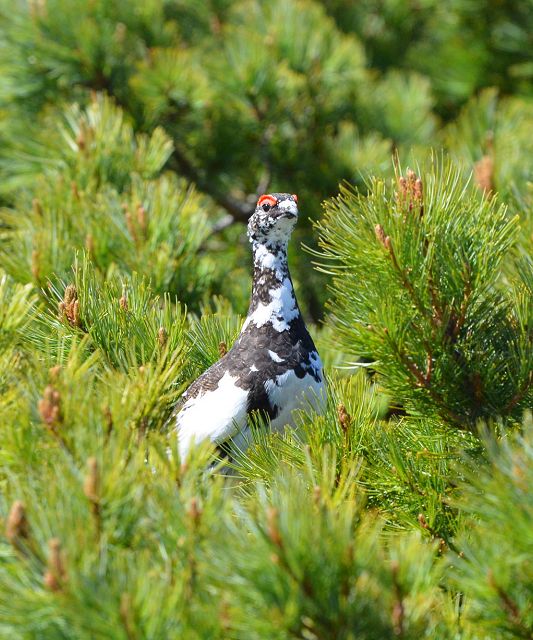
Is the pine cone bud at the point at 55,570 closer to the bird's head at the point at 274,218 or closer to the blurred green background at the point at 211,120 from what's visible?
the bird's head at the point at 274,218

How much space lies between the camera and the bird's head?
206 cm

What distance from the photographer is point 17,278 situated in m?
2.20

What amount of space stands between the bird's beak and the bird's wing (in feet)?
1.32

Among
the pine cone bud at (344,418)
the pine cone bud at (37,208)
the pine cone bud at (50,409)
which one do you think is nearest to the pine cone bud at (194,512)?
the pine cone bud at (50,409)

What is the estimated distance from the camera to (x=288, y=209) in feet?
6.75

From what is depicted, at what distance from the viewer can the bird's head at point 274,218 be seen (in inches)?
81.3

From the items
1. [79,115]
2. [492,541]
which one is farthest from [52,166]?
[492,541]

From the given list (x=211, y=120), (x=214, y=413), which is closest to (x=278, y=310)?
(x=214, y=413)

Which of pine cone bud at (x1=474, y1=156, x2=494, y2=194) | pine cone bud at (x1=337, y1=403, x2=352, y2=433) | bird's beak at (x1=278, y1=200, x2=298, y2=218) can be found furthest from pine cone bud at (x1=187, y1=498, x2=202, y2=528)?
pine cone bud at (x1=474, y1=156, x2=494, y2=194)

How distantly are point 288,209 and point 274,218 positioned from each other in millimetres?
41

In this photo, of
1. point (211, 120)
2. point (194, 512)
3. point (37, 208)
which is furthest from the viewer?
point (211, 120)

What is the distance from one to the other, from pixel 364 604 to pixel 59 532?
39 centimetres

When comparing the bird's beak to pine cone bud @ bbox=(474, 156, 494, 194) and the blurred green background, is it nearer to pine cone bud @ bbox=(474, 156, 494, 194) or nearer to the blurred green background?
the blurred green background

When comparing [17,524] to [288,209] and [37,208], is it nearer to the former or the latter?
[288,209]
